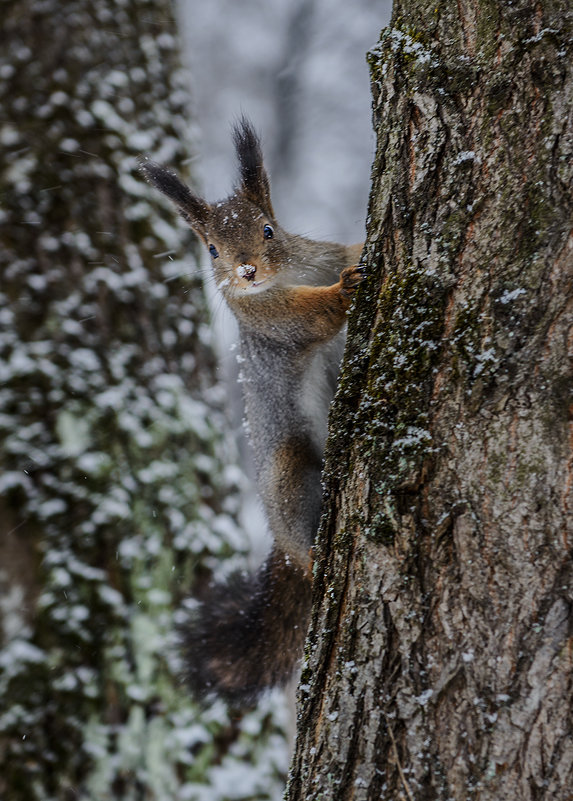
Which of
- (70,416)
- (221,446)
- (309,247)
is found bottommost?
(70,416)

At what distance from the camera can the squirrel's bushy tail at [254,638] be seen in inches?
81.0

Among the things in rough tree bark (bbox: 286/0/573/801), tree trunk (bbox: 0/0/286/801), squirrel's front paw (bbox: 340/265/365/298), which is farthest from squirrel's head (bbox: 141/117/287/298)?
rough tree bark (bbox: 286/0/573/801)

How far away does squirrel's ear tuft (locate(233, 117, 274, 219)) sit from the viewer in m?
1.95

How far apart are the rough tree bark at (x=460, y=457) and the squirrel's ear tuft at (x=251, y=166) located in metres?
0.79

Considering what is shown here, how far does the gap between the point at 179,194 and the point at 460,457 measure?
1.30 m

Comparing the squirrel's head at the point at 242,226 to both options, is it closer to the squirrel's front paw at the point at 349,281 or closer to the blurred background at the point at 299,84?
the squirrel's front paw at the point at 349,281

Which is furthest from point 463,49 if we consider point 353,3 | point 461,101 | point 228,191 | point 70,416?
point 353,3

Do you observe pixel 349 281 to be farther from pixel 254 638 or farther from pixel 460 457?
pixel 254 638

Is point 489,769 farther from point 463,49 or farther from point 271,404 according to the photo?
point 271,404

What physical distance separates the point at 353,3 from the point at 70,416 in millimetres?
6765

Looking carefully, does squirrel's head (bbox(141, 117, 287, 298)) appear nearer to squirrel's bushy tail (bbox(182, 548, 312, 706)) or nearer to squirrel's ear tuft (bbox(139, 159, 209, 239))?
squirrel's ear tuft (bbox(139, 159, 209, 239))

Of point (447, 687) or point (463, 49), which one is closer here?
point (447, 687)

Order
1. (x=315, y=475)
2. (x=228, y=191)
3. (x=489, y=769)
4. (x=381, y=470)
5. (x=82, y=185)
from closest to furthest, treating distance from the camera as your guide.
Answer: (x=489, y=769)
(x=381, y=470)
(x=315, y=475)
(x=228, y=191)
(x=82, y=185)

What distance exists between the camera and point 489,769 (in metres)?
0.90
